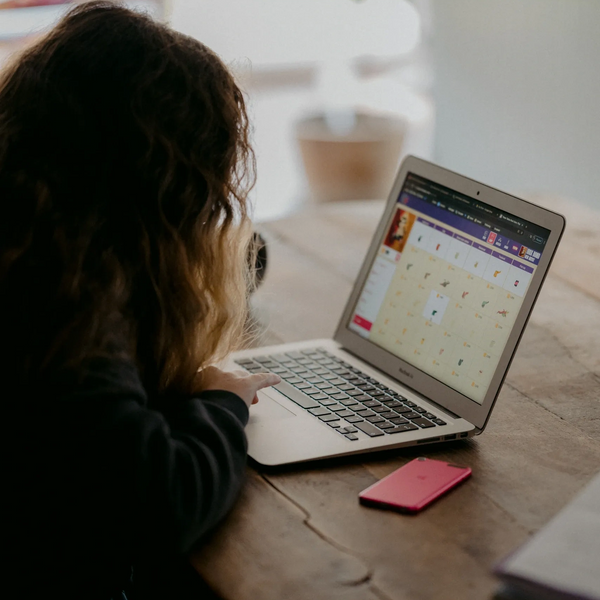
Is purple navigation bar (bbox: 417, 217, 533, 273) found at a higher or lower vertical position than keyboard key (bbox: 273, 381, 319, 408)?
higher

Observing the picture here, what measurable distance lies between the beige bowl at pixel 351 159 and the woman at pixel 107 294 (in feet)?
7.48

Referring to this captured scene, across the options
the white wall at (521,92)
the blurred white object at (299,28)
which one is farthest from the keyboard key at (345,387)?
the blurred white object at (299,28)

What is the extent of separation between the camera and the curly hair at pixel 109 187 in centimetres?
77

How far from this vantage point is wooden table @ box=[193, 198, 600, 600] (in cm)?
70

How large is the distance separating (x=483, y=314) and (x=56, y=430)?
0.52m

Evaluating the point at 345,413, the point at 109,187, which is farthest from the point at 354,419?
the point at 109,187

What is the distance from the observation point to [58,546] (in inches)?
31.2

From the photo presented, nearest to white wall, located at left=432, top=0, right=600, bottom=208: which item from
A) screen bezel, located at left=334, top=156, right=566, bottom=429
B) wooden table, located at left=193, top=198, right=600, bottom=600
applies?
wooden table, located at left=193, top=198, right=600, bottom=600

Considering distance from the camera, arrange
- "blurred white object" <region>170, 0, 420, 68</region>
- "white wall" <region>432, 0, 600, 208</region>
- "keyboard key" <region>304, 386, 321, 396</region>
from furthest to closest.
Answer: "blurred white object" <region>170, 0, 420, 68</region>, "white wall" <region>432, 0, 600, 208</region>, "keyboard key" <region>304, 386, 321, 396</region>

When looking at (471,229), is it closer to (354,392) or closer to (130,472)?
(354,392)

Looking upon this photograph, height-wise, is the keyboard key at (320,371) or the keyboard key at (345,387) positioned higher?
the keyboard key at (345,387)

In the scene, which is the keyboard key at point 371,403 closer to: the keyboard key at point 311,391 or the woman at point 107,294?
the keyboard key at point 311,391

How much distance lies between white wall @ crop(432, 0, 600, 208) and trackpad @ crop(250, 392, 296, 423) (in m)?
1.93

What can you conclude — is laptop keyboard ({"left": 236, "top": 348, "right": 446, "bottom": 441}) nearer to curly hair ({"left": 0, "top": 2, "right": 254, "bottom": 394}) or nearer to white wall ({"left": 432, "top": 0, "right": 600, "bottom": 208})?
curly hair ({"left": 0, "top": 2, "right": 254, "bottom": 394})
